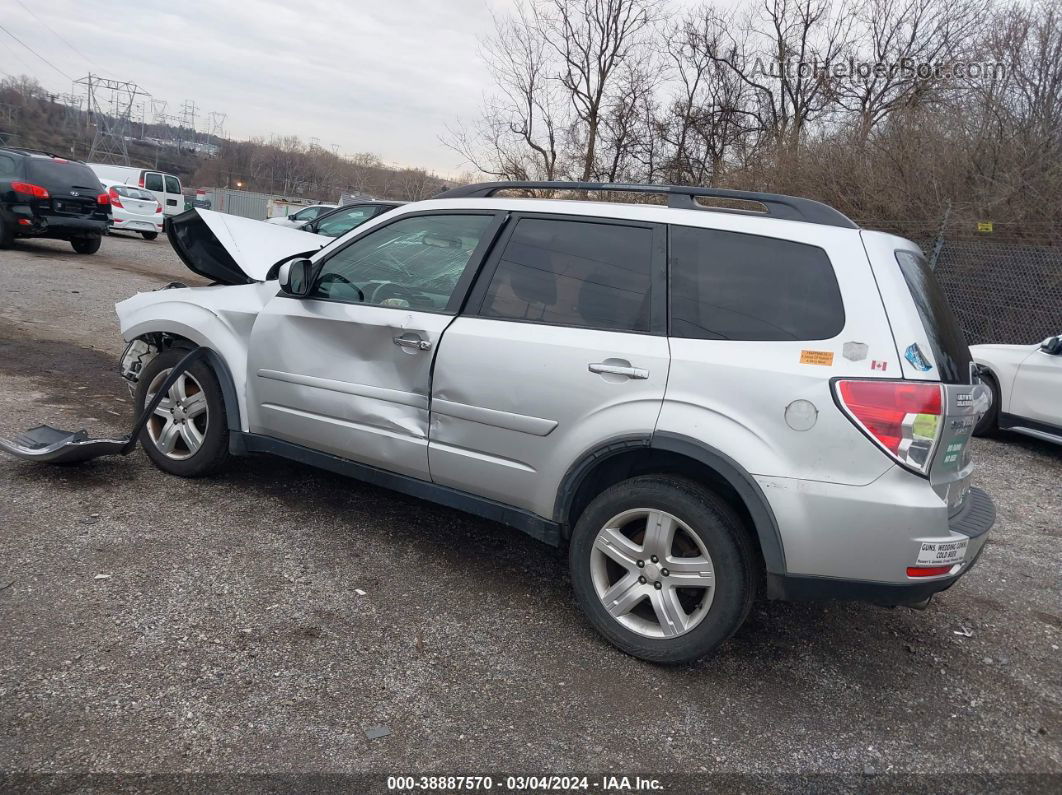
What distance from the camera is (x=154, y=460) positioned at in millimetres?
4750

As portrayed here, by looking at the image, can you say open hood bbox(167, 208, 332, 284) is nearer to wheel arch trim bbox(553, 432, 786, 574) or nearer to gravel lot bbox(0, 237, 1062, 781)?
gravel lot bbox(0, 237, 1062, 781)

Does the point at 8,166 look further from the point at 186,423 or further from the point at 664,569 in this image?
the point at 664,569

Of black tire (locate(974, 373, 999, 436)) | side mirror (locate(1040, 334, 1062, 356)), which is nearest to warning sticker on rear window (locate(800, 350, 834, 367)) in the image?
side mirror (locate(1040, 334, 1062, 356))

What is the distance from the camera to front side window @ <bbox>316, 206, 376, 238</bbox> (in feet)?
38.4

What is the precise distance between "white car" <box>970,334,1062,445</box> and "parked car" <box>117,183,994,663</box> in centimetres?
498

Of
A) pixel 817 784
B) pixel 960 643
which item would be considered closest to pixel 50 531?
pixel 817 784

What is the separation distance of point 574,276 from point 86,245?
14.6 meters

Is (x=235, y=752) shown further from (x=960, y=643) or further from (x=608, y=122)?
(x=608, y=122)

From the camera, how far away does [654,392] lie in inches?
124

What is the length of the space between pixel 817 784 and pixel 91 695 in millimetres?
2437

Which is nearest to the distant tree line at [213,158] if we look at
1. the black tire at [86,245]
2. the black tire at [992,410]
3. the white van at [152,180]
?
the white van at [152,180]

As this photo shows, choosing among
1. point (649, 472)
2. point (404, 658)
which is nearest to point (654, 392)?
point (649, 472)

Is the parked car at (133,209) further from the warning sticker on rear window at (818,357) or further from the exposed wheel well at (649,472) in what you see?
the warning sticker on rear window at (818,357)

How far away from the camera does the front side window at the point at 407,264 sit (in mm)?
3902
